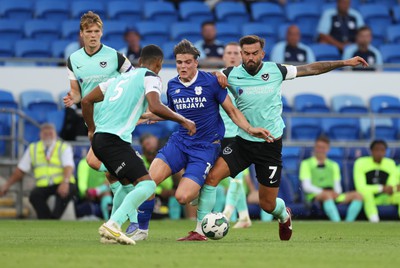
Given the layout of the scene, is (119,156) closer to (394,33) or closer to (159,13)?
(159,13)

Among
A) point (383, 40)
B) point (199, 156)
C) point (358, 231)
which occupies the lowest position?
point (358, 231)

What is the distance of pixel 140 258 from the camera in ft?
30.2

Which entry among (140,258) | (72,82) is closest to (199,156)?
(72,82)

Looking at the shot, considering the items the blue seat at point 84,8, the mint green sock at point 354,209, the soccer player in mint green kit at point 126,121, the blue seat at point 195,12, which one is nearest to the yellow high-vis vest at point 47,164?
the blue seat at point 84,8

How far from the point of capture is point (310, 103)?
70.1ft

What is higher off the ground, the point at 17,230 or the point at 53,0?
the point at 53,0

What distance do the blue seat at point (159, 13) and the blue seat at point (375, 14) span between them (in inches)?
173

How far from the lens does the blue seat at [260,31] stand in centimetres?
2288

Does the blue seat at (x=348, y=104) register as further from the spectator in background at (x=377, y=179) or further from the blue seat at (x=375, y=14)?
the blue seat at (x=375, y=14)

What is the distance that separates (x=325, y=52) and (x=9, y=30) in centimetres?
664

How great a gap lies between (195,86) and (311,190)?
24.6 feet

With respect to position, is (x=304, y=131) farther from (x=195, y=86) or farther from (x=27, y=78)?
(x=195, y=86)

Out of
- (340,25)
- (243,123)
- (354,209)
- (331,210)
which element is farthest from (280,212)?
(340,25)

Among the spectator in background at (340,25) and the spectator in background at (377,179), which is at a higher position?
the spectator in background at (340,25)
